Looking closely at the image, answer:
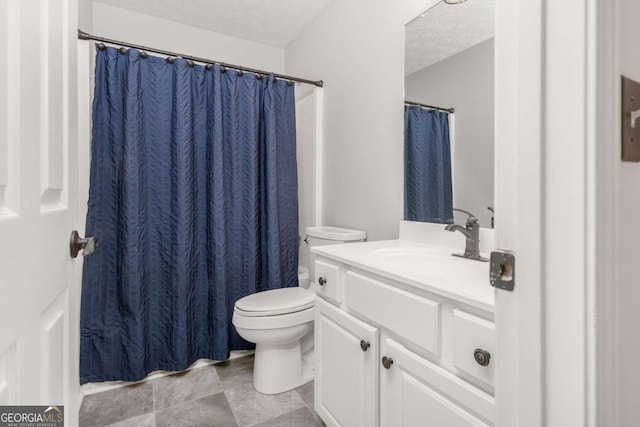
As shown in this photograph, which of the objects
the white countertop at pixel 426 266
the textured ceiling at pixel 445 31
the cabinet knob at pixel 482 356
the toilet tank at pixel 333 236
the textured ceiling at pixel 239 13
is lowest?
the cabinet knob at pixel 482 356

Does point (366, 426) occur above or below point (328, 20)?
below

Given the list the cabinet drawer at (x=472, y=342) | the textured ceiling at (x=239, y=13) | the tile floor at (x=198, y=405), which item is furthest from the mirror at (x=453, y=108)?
the tile floor at (x=198, y=405)

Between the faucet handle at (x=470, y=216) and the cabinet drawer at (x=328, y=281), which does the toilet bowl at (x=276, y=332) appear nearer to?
the cabinet drawer at (x=328, y=281)

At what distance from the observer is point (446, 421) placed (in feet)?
2.61

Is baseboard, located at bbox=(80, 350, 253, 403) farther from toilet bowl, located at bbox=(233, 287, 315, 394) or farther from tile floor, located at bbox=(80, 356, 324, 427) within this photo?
toilet bowl, located at bbox=(233, 287, 315, 394)

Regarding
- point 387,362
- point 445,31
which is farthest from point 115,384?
point 445,31

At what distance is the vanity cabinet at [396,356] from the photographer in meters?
0.74

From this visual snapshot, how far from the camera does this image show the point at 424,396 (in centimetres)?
86

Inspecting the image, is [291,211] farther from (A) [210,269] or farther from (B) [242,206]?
(A) [210,269]

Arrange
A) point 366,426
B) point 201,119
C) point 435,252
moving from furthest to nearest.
→ point 201,119
point 435,252
point 366,426

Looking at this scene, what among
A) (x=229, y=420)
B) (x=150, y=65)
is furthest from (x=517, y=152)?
(x=150, y=65)

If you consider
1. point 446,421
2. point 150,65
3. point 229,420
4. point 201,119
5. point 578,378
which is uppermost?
point 150,65

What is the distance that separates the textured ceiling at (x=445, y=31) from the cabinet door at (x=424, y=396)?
1.23 meters

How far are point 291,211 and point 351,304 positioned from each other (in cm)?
115
